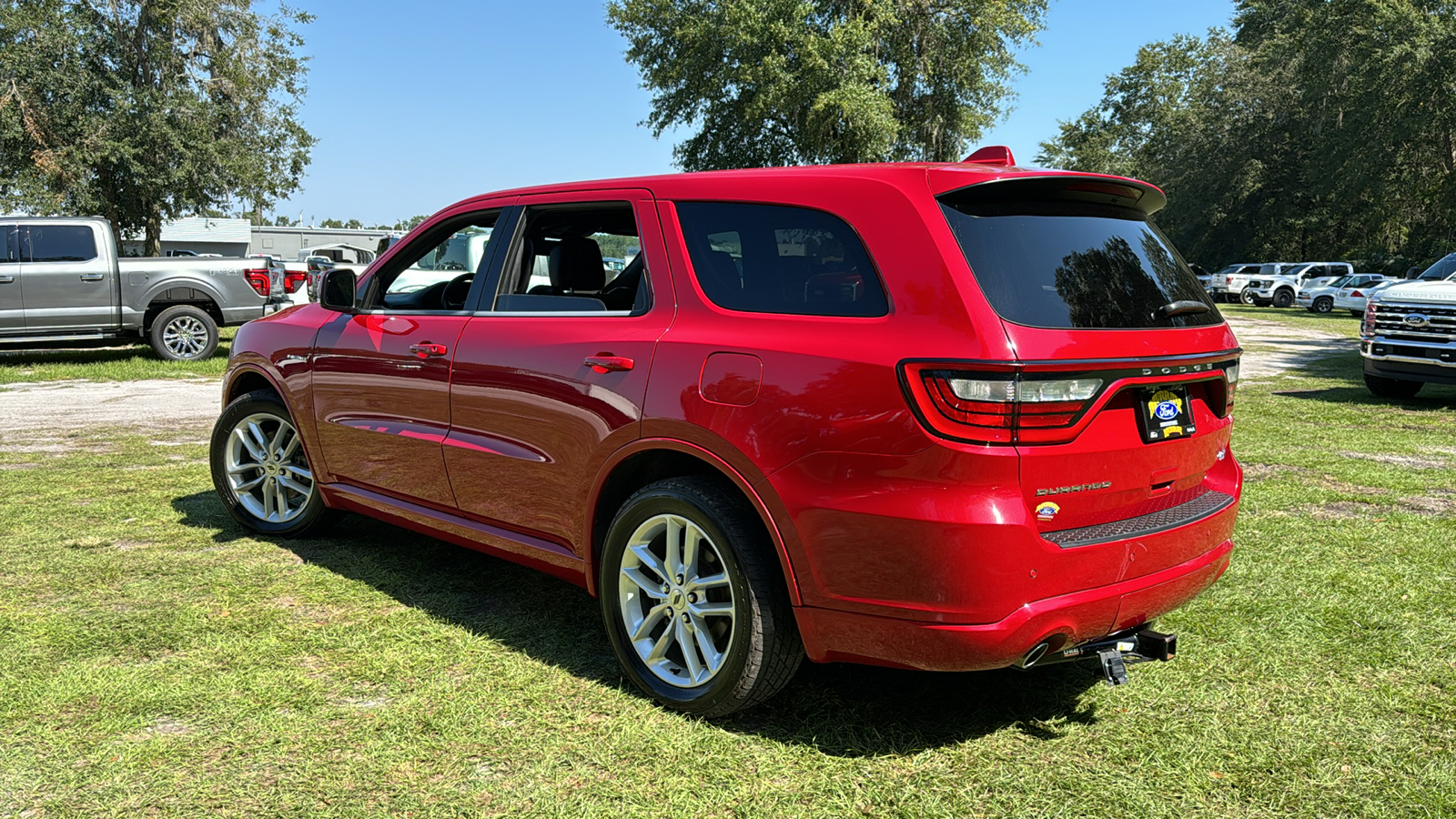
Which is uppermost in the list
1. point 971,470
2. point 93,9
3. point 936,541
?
point 93,9

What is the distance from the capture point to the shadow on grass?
132 inches

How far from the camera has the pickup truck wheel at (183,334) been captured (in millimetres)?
14852

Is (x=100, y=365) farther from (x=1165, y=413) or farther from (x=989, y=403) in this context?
(x=1165, y=413)

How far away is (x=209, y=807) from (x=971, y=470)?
86.5 inches

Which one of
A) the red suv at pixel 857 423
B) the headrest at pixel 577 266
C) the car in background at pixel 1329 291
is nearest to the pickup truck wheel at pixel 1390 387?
the red suv at pixel 857 423

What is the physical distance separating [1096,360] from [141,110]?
30.1m

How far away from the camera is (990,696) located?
3621 mm

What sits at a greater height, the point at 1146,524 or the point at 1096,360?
the point at 1096,360

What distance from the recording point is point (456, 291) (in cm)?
490

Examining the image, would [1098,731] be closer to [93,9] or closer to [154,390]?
[154,390]

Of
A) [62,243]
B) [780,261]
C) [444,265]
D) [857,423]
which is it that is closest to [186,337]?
[62,243]

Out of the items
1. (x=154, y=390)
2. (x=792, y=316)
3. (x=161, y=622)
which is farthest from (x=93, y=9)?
(x=792, y=316)

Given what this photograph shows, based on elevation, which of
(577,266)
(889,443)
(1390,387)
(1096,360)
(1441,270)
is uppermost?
(577,266)

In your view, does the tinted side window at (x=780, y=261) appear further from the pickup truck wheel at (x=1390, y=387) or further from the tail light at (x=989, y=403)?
the pickup truck wheel at (x=1390, y=387)
